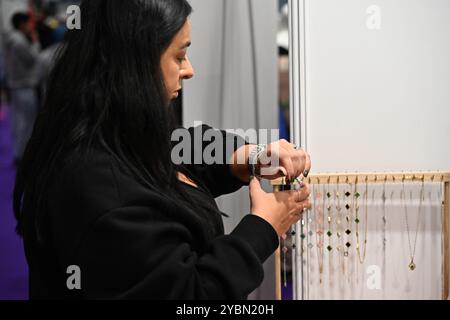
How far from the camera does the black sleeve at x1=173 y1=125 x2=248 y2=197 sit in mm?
938

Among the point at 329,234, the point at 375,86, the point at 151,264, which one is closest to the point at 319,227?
the point at 329,234

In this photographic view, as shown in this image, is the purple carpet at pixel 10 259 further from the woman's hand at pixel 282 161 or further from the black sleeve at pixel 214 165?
the woman's hand at pixel 282 161

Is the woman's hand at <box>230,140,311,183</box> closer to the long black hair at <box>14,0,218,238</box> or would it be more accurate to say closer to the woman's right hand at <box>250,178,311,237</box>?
the woman's right hand at <box>250,178,311,237</box>

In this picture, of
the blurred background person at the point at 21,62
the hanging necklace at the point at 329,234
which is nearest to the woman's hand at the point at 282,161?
the hanging necklace at the point at 329,234

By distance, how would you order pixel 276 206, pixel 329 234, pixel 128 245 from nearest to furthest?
pixel 128 245 → pixel 276 206 → pixel 329 234

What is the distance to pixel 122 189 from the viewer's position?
0.57 metres

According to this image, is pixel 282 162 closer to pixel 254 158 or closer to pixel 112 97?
pixel 254 158

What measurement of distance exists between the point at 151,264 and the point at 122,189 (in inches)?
4.0

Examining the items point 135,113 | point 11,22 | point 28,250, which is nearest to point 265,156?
point 135,113

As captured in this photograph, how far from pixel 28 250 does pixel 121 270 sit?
193 millimetres

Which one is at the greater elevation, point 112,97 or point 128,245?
point 112,97

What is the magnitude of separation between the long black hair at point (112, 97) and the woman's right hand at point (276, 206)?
0.15 meters

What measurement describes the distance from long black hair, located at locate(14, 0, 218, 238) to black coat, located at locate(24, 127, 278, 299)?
4 centimetres
